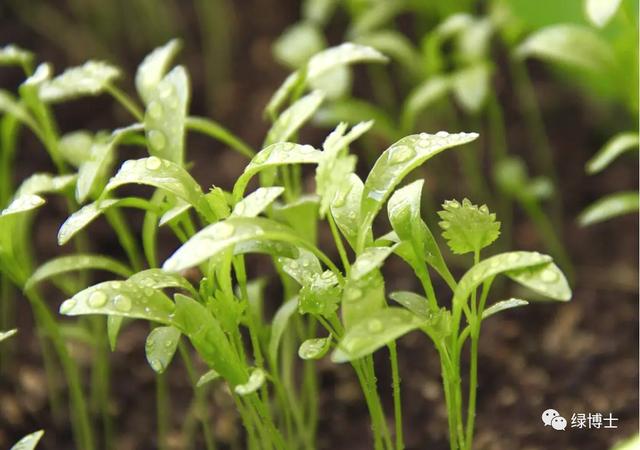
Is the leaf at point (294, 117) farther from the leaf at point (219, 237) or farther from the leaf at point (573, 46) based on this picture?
the leaf at point (573, 46)

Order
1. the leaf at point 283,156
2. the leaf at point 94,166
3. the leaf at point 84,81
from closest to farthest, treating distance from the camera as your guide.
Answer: the leaf at point 283,156 → the leaf at point 94,166 → the leaf at point 84,81

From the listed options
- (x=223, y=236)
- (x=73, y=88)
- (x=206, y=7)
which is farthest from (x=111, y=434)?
(x=206, y=7)

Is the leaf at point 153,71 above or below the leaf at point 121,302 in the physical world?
above

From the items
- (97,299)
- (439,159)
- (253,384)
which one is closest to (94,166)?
(97,299)

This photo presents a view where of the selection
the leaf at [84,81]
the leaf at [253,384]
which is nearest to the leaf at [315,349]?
the leaf at [253,384]

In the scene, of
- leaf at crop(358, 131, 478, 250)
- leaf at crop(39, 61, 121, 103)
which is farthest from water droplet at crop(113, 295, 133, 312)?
leaf at crop(39, 61, 121, 103)

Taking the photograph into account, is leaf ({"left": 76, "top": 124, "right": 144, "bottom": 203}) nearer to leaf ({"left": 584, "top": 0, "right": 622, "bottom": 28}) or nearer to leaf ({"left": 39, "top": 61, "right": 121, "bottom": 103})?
leaf ({"left": 39, "top": 61, "right": 121, "bottom": 103})
